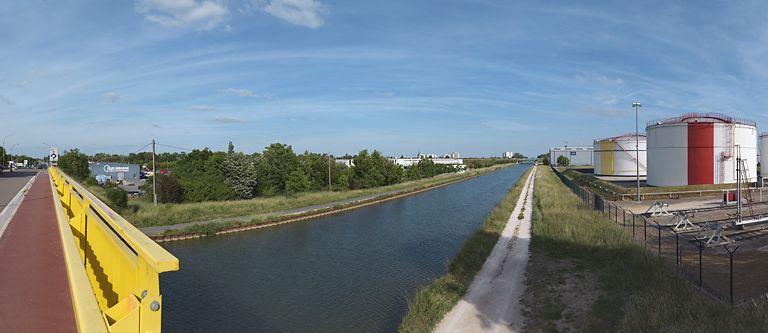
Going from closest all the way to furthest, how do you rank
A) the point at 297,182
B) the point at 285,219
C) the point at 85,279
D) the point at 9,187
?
the point at 85,279, the point at 9,187, the point at 285,219, the point at 297,182

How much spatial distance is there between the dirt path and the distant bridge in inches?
367

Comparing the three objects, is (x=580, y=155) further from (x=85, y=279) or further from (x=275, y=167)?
(x=85, y=279)

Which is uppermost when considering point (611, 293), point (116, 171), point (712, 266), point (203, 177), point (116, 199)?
point (116, 171)

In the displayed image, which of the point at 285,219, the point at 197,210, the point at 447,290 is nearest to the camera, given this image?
the point at 447,290

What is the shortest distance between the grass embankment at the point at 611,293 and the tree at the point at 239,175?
39382mm

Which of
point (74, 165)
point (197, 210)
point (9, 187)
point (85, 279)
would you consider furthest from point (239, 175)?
point (85, 279)

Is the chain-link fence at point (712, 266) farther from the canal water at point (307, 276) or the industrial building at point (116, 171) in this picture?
the industrial building at point (116, 171)

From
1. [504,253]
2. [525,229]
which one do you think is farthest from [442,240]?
[504,253]

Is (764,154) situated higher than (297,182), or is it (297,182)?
(764,154)

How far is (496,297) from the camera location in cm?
1414

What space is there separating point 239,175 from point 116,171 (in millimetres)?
30068

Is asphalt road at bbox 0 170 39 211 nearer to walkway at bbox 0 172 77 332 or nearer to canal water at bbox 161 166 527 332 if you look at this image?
canal water at bbox 161 166 527 332

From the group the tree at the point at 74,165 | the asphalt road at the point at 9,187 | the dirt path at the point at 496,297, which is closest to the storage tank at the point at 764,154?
the dirt path at the point at 496,297

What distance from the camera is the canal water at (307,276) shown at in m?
14.3
